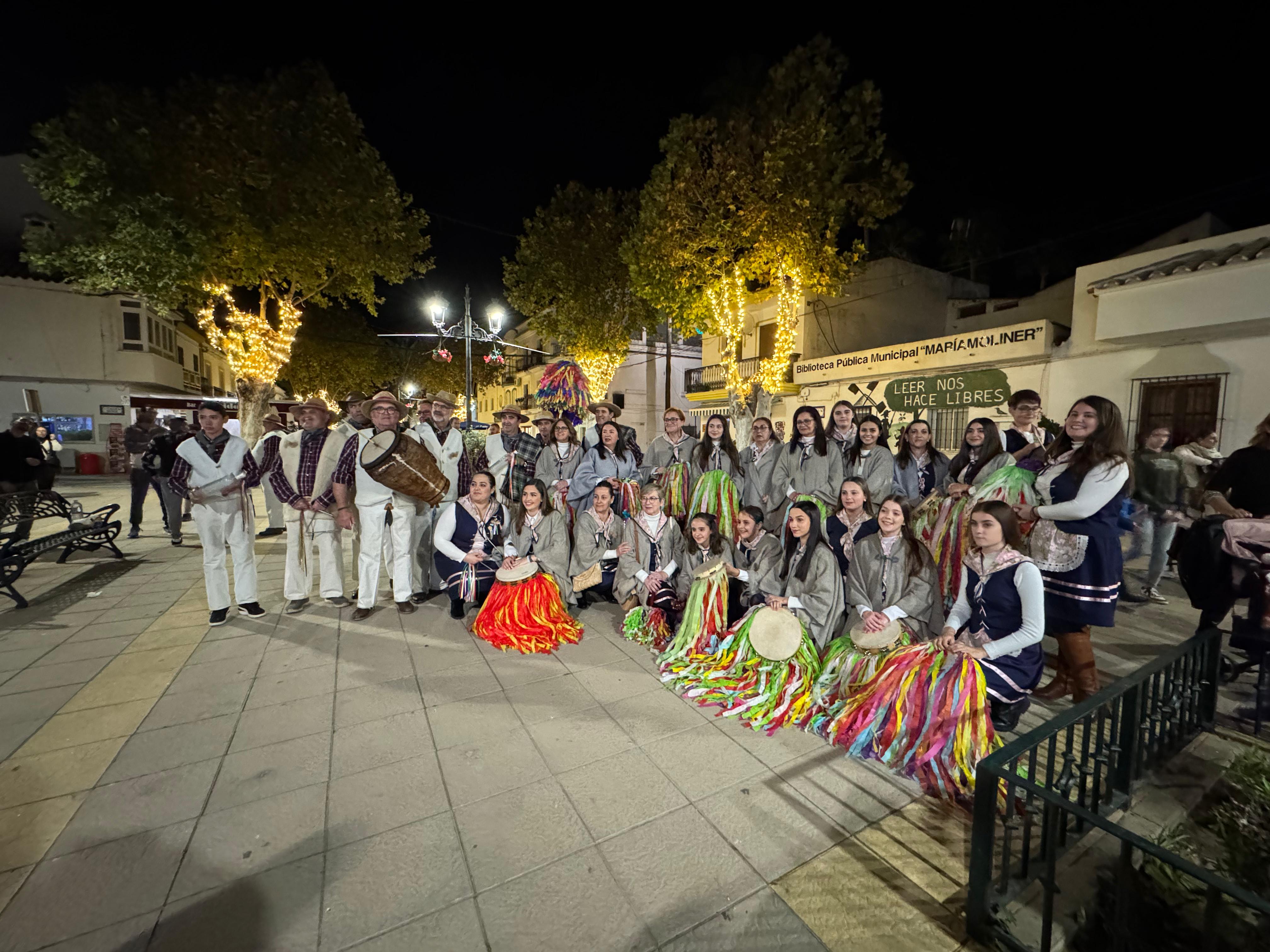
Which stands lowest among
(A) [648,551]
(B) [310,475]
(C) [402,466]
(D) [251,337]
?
(A) [648,551]

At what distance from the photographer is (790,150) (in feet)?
40.5

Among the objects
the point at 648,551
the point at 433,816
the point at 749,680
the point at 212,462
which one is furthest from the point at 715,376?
the point at 433,816

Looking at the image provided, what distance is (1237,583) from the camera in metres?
3.30

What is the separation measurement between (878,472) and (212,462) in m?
5.94

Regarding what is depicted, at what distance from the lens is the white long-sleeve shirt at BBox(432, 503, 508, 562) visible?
4867mm

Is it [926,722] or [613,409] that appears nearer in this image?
[926,722]

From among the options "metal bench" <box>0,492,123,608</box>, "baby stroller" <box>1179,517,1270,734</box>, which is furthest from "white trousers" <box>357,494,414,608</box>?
"baby stroller" <box>1179,517,1270,734</box>

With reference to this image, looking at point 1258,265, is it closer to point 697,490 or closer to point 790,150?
point 790,150

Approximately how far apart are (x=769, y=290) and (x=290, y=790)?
15.1 meters

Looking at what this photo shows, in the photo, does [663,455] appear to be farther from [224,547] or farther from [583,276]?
[583,276]

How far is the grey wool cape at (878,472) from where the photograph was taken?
5078mm

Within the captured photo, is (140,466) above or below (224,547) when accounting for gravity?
above

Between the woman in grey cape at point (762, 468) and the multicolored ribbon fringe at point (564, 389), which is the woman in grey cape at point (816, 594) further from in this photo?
the multicolored ribbon fringe at point (564, 389)

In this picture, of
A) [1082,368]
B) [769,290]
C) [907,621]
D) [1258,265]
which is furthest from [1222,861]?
[769,290]
